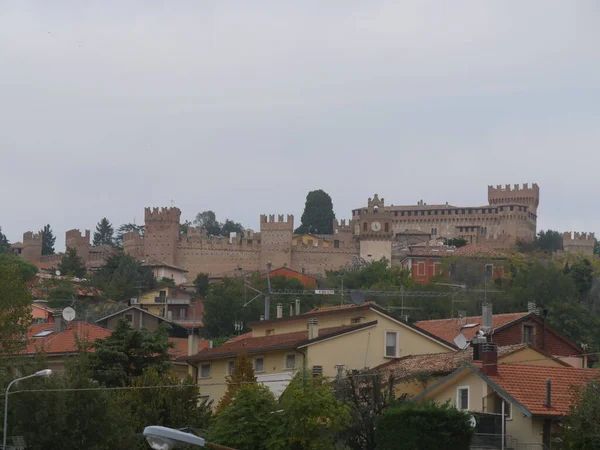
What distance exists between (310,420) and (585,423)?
6451mm

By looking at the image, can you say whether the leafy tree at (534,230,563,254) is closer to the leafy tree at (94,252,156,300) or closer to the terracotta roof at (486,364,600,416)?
the leafy tree at (94,252,156,300)

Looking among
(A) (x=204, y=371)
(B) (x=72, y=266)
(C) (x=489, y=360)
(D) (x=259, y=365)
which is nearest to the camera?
(C) (x=489, y=360)

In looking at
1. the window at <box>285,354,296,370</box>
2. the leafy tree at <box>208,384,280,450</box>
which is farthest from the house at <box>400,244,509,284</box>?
the leafy tree at <box>208,384,280,450</box>

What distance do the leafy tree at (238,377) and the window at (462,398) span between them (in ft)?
19.5

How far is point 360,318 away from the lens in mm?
43938

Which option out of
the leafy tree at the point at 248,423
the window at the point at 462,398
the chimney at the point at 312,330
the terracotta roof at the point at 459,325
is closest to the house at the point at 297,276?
the terracotta roof at the point at 459,325

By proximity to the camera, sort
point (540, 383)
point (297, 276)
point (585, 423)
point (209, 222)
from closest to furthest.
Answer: point (585, 423) < point (540, 383) < point (297, 276) < point (209, 222)

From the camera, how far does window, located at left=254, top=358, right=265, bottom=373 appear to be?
141 ft

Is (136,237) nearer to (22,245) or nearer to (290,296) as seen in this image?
(22,245)

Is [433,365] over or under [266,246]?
under

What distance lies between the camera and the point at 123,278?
116062 millimetres

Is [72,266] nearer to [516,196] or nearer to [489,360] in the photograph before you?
[516,196]

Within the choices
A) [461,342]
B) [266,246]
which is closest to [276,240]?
[266,246]

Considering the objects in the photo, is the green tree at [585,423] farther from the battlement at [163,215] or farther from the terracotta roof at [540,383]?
the battlement at [163,215]
